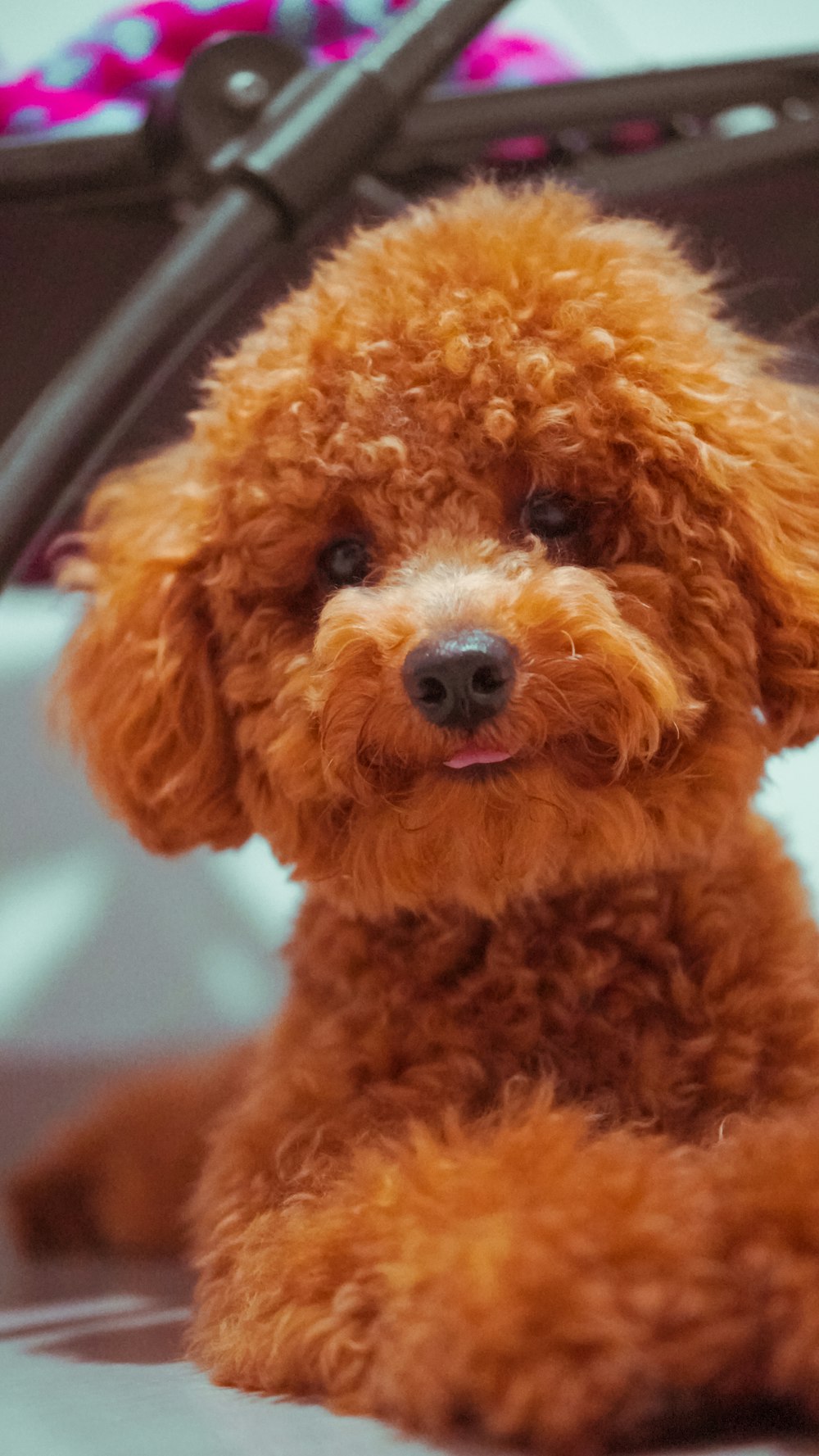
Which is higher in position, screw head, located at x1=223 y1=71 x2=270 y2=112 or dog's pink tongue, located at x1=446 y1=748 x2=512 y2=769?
screw head, located at x1=223 y1=71 x2=270 y2=112

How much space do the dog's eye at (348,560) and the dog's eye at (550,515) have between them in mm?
107

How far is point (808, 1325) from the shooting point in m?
0.57

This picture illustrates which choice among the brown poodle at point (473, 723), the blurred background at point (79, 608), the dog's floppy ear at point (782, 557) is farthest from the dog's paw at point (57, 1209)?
the dog's floppy ear at point (782, 557)

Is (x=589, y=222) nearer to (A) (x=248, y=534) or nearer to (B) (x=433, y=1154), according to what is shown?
(A) (x=248, y=534)

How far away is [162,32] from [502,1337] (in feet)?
3.83

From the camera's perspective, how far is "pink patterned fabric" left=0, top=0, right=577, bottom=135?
126 centimetres

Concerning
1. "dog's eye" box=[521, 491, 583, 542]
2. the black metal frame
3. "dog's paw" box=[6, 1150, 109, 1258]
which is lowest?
"dog's paw" box=[6, 1150, 109, 1258]

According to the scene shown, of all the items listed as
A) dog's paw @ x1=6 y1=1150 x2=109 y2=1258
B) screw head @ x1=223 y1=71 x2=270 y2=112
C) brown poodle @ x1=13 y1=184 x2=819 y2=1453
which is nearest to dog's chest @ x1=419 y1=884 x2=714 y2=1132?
brown poodle @ x1=13 y1=184 x2=819 y2=1453

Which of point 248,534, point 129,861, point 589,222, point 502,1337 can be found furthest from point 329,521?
point 129,861

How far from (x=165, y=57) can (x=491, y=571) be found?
0.75m

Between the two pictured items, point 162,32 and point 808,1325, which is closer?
point 808,1325

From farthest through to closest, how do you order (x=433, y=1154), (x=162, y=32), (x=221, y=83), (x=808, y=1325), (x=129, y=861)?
(x=129, y=861), (x=162, y=32), (x=221, y=83), (x=433, y=1154), (x=808, y=1325)

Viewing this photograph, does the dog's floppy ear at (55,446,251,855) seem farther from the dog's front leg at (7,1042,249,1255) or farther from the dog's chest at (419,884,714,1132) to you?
the dog's front leg at (7,1042,249,1255)

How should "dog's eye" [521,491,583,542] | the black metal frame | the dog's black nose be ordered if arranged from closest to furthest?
the dog's black nose → "dog's eye" [521,491,583,542] → the black metal frame
